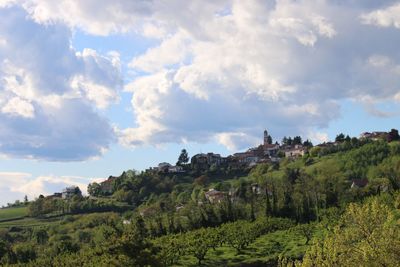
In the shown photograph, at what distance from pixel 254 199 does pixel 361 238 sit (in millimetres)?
102355

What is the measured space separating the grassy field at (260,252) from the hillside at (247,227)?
6.6 inches

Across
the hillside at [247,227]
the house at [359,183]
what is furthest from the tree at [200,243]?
the house at [359,183]

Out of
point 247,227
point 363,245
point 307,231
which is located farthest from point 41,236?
point 363,245

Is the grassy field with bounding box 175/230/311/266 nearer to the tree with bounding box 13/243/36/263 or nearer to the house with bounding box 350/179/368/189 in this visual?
the tree with bounding box 13/243/36/263

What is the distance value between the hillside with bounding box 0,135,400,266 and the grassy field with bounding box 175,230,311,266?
0.17m

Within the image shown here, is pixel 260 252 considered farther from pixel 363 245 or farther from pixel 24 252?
pixel 363 245

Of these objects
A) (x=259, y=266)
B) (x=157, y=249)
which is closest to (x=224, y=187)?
(x=259, y=266)

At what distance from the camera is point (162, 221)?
124 m

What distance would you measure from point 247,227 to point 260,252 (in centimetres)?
1315

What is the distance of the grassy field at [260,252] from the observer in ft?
268

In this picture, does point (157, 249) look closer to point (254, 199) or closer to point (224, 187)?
point (254, 199)

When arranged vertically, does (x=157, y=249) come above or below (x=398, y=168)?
below

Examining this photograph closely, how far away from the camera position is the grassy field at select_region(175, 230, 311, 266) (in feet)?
268

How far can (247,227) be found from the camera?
101 meters
